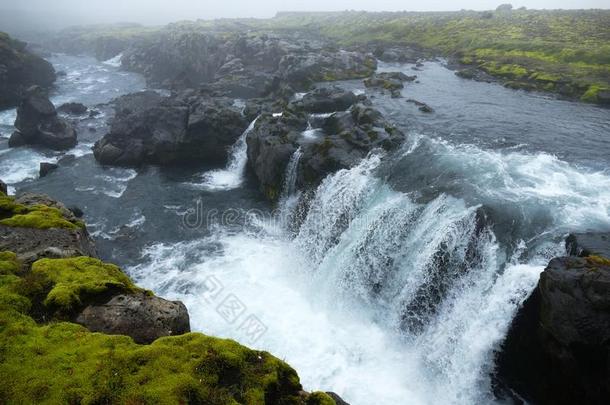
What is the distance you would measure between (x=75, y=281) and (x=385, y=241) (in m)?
19.1

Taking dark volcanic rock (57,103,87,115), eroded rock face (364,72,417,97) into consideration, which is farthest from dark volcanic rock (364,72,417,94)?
dark volcanic rock (57,103,87,115)

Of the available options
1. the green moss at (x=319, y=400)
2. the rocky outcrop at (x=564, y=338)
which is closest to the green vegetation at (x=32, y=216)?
the green moss at (x=319, y=400)

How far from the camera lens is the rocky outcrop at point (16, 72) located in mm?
76500

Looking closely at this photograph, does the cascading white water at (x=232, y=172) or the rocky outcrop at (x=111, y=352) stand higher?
the rocky outcrop at (x=111, y=352)

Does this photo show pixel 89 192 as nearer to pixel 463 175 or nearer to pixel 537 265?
pixel 463 175

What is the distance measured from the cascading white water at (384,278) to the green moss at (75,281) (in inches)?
410

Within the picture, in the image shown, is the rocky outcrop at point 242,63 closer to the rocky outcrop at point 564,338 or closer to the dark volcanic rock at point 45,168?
the dark volcanic rock at point 45,168

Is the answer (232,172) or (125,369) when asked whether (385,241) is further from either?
(232,172)

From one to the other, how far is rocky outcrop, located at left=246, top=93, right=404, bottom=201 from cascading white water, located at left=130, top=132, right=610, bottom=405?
6.74 feet

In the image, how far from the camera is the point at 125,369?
12.0m

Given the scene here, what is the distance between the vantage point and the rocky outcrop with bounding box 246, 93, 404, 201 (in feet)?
121

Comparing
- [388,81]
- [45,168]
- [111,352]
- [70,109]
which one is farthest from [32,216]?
[70,109]

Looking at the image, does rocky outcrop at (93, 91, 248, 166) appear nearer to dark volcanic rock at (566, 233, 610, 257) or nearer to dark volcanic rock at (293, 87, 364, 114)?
dark volcanic rock at (293, 87, 364, 114)

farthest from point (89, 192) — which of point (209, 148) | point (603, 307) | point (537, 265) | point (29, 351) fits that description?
point (603, 307)
